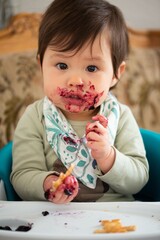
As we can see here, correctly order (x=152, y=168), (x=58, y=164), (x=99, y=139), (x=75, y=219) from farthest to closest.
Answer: (x=152, y=168), (x=58, y=164), (x=99, y=139), (x=75, y=219)

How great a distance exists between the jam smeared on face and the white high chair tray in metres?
0.24

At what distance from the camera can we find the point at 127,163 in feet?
3.38

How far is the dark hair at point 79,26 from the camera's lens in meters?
0.97

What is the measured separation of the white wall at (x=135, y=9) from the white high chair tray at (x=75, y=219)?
3.85 ft

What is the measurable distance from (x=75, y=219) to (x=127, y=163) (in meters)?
0.27

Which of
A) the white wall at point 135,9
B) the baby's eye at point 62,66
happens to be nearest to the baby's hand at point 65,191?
the baby's eye at point 62,66

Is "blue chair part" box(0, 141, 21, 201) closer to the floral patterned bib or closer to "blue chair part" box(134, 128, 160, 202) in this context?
the floral patterned bib

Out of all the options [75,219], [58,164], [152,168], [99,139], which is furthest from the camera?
[152,168]

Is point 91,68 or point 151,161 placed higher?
point 91,68

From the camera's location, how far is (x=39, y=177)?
0.99m

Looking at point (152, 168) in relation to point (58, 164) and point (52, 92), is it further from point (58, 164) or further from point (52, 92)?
point (52, 92)

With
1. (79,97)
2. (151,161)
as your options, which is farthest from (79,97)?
(151,161)

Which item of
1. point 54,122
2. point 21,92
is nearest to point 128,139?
point 54,122

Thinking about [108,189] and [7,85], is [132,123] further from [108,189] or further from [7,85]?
[7,85]
